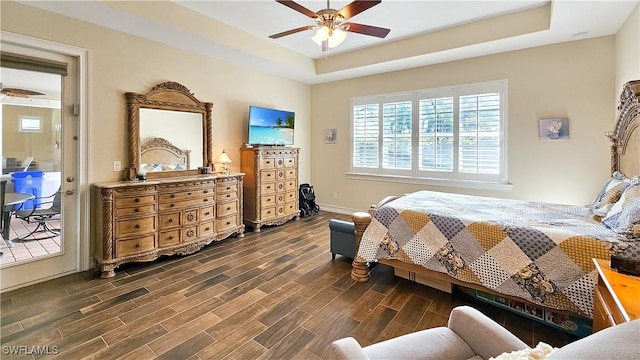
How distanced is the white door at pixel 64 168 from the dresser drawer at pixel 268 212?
7.80 feet

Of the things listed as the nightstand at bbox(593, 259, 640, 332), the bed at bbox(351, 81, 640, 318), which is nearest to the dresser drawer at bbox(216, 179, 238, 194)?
the bed at bbox(351, 81, 640, 318)

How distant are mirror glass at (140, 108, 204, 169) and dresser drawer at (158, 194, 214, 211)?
627 mm

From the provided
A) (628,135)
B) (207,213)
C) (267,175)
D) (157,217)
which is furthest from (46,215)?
(628,135)

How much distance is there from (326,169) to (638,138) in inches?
180

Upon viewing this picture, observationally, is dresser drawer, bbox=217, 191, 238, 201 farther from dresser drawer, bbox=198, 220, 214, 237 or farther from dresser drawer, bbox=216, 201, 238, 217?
dresser drawer, bbox=198, 220, 214, 237

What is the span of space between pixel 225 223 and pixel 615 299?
4.02 m

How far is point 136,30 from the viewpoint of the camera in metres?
3.43

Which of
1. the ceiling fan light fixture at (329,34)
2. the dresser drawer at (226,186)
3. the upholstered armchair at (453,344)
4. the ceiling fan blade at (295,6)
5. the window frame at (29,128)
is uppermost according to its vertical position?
the ceiling fan blade at (295,6)

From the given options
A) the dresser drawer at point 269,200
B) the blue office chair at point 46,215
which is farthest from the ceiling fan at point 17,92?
the dresser drawer at point 269,200

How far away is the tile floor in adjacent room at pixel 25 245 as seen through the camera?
2.82 meters

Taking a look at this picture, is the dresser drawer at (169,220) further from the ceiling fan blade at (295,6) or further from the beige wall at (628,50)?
the beige wall at (628,50)

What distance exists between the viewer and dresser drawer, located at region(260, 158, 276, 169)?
4.79 metres

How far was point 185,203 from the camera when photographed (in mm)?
3701

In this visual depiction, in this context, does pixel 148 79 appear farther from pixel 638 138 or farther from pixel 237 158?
pixel 638 138
